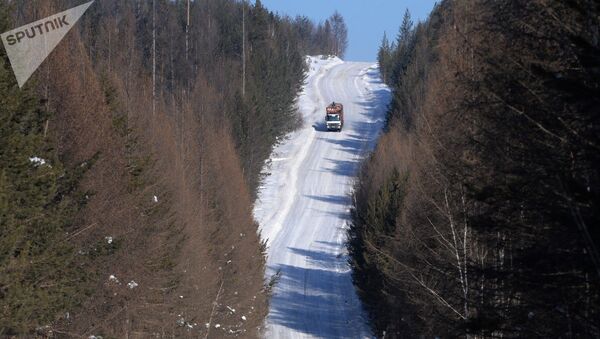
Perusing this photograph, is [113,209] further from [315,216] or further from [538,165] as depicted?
[315,216]

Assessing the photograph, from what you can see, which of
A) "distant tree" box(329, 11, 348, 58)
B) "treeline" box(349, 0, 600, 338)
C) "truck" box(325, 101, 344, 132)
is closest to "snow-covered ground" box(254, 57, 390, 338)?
"truck" box(325, 101, 344, 132)

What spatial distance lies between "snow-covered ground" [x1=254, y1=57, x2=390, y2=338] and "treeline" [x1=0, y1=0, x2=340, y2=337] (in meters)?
5.93

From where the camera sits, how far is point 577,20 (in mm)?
7414

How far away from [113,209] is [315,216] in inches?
1670

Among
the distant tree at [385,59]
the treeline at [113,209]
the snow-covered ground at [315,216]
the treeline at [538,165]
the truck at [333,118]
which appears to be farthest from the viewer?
the distant tree at [385,59]

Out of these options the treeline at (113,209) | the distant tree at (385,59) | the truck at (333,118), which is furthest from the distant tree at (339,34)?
the treeline at (113,209)

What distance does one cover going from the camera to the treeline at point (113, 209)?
43.3ft

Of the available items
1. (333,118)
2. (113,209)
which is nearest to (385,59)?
(333,118)

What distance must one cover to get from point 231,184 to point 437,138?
21331 mm

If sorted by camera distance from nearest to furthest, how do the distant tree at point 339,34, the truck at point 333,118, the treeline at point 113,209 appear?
the treeline at point 113,209, the truck at point 333,118, the distant tree at point 339,34

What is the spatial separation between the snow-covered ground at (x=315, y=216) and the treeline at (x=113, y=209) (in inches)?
234

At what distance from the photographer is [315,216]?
60094 millimetres

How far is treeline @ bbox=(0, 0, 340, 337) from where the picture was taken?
13.2 meters

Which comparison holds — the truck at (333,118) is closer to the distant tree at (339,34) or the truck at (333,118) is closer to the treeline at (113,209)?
the treeline at (113,209)
